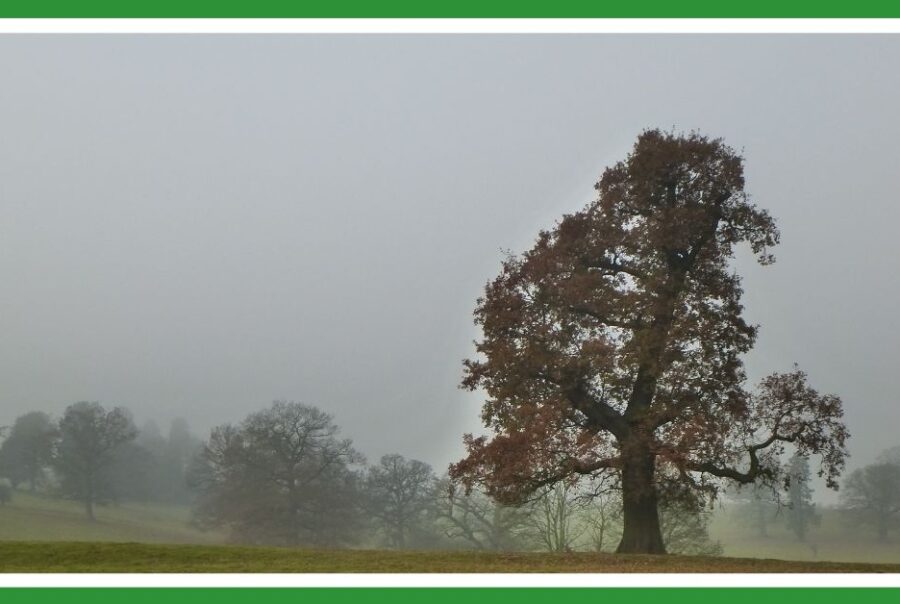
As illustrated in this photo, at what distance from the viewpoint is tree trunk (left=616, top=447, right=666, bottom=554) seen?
21031mm

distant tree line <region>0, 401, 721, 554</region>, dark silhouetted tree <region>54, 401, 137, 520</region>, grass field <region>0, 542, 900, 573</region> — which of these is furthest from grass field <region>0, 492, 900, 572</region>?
dark silhouetted tree <region>54, 401, 137, 520</region>

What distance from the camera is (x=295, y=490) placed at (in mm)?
35969

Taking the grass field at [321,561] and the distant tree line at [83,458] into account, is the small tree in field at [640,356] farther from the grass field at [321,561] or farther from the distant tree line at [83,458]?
the distant tree line at [83,458]

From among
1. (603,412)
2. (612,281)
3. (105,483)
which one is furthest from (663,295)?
(105,483)

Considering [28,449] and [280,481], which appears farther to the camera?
[28,449]

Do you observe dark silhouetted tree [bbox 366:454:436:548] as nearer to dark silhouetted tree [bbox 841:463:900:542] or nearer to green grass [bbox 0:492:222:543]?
green grass [bbox 0:492:222:543]

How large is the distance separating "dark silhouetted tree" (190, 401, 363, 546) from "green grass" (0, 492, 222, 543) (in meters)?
2.41

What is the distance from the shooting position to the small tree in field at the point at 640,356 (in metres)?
21.0

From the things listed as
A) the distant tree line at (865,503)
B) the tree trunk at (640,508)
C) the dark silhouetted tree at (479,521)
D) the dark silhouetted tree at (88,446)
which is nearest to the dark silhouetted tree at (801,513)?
the distant tree line at (865,503)

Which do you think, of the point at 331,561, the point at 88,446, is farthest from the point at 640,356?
A: the point at 88,446

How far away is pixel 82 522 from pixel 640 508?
27.6 meters

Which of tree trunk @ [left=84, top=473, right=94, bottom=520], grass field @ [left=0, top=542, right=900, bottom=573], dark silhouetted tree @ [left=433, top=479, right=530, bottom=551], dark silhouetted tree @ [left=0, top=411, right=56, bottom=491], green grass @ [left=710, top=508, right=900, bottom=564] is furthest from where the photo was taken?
dark silhouetted tree @ [left=0, top=411, right=56, bottom=491]

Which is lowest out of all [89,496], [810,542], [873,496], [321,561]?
[810,542]

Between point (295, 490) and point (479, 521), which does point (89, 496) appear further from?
point (479, 521)
